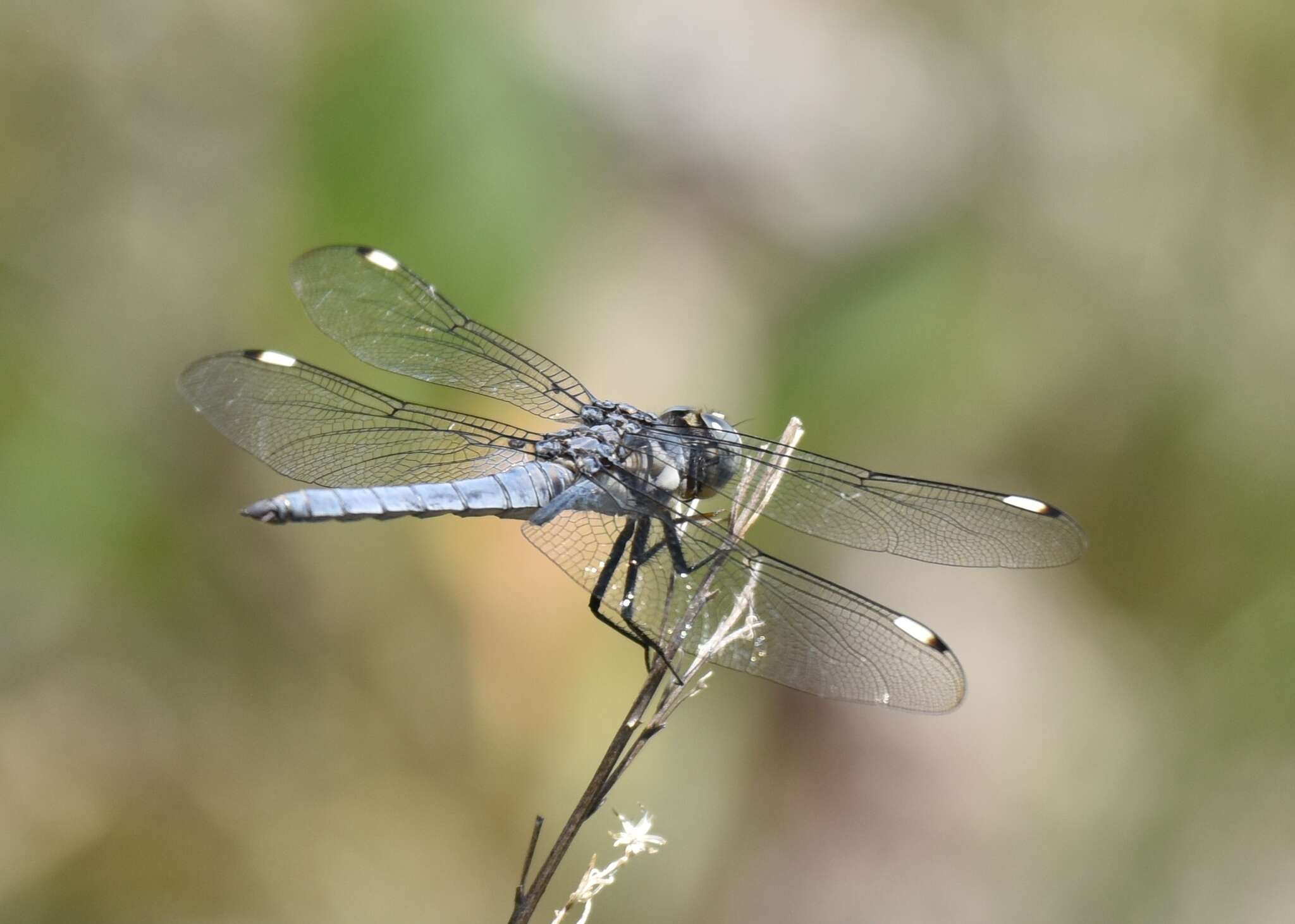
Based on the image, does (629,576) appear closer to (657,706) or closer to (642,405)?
(657,706)

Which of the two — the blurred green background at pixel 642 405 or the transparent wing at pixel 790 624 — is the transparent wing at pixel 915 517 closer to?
the transparent wing at pixel 790 624

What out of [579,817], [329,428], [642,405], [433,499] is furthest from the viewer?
[642,405]

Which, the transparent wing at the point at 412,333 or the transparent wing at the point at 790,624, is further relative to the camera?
the transparent wing at the point at 412,333

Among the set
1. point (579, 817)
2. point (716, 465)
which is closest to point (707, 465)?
point (716, 465)

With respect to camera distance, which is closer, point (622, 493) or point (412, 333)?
point (622, 493)

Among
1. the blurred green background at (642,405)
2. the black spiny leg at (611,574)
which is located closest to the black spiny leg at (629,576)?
the black spiny leg at (611,574)

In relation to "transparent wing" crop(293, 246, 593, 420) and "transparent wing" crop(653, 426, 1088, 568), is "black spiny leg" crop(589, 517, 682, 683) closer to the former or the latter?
"transparent wing" crop(653, 426, 1088, 568)

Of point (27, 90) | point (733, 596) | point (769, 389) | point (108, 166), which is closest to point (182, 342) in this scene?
point (108, 166)
